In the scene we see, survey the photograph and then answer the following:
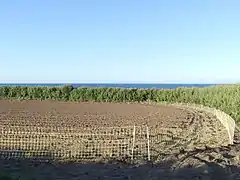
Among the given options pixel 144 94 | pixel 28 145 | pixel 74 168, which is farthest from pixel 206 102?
pixel 74 168

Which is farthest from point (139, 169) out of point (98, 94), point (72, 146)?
point (98, 94)

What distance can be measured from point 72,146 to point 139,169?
434cm

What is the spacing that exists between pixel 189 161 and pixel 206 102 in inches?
1305

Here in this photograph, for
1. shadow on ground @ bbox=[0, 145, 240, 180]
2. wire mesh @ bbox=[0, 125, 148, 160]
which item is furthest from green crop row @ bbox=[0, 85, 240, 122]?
shadow on ground @ bbox=[0, 145, 240, 180]

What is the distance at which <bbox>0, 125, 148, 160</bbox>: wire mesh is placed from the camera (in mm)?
13312

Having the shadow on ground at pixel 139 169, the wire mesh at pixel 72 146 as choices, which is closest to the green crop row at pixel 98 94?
the wire mesh at pixel 72 146

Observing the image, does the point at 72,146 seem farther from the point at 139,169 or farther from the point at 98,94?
the point at 98,94

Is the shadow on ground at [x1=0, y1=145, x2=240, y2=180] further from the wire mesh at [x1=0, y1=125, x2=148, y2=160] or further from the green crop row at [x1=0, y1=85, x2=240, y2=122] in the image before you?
the green crop row at [x1=0, y1=85, x2=240, y2=122]

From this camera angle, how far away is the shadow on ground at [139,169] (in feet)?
32.8

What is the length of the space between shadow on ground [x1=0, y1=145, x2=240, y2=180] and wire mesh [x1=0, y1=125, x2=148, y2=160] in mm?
1006

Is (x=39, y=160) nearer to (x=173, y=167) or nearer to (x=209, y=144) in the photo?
(x=173, y=167)

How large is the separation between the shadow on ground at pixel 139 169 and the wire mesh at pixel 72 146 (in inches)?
39.6

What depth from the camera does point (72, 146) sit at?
14.8 m

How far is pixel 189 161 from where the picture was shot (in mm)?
11422
